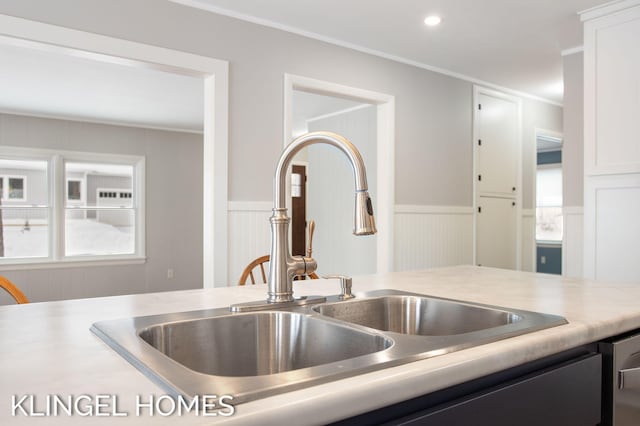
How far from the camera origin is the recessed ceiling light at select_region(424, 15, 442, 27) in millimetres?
3422

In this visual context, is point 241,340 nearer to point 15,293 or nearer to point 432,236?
point 15,293

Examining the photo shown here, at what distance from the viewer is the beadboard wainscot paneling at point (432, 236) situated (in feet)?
14.3

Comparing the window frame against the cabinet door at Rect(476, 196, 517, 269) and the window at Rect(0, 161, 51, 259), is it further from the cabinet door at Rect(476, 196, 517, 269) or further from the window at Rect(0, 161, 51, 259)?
the cabinet door at Rect(476, 196, 517, 269)

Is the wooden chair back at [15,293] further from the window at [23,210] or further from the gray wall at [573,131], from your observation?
the window at [23,210]

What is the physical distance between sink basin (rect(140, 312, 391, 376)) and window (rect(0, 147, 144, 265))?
6.31 metres

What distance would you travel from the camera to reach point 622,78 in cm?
305

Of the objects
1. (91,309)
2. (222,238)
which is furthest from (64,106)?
(91,309)

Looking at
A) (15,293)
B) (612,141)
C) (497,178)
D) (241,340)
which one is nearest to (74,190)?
(497,178)

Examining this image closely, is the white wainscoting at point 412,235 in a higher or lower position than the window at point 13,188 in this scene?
lower

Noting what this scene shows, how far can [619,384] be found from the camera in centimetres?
94

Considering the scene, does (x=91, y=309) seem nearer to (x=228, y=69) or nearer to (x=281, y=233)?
(x=281, y=233)

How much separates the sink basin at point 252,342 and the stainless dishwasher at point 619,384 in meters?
0.53

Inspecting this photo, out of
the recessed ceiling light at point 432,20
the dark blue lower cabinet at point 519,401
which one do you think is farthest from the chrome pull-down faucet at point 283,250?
the recessed ceiling light at point 432,20

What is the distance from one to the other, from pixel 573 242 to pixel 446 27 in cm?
208
